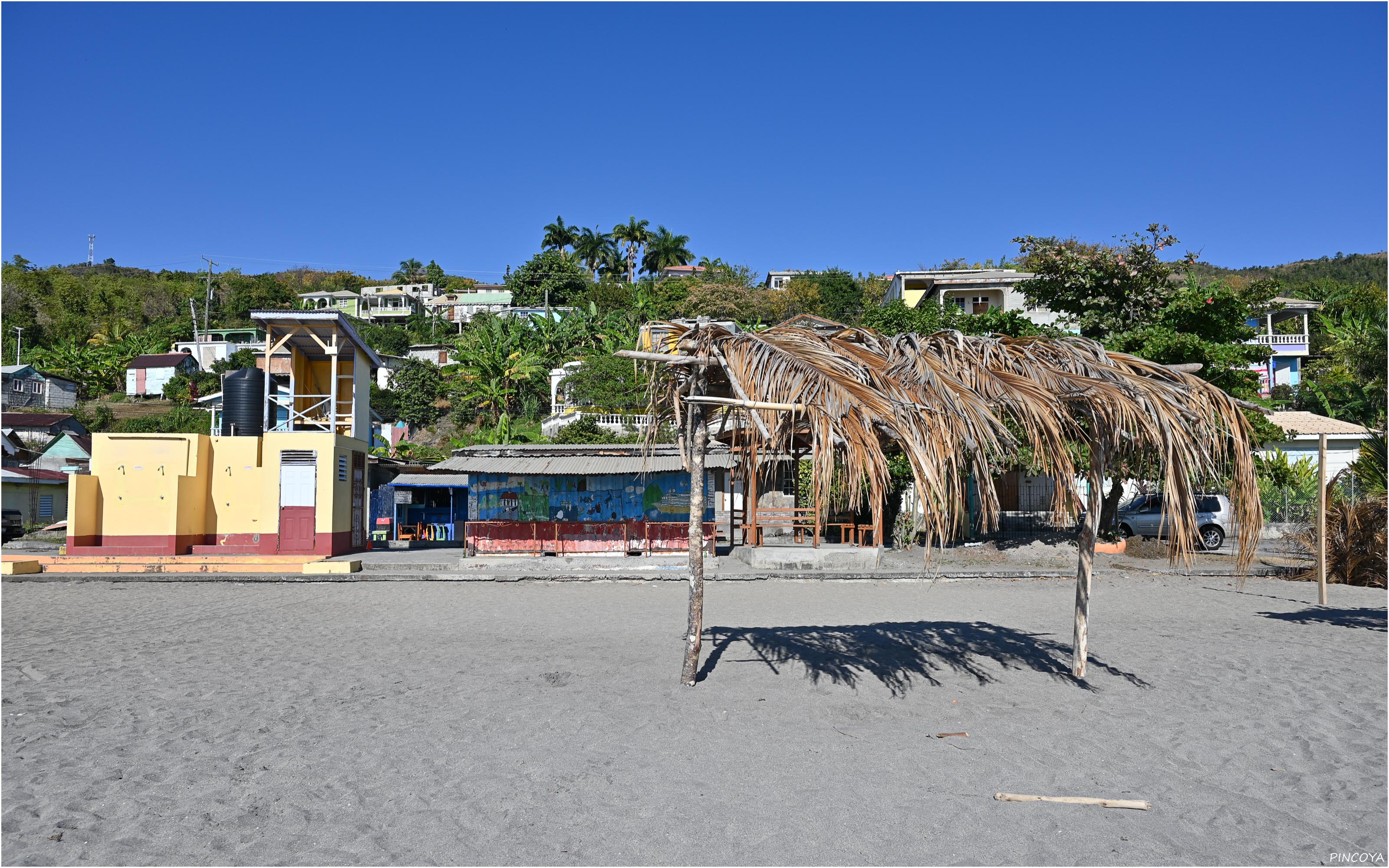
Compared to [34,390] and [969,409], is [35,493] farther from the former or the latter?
[969,409]

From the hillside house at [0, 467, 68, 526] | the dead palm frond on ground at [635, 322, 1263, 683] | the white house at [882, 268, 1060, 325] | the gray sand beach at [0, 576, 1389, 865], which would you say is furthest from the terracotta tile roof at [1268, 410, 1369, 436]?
the hillside house at [0, 467, 68, 526]

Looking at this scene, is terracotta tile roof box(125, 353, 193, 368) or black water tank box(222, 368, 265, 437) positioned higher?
terracotta tile roof box(125, 353, 193, 368)

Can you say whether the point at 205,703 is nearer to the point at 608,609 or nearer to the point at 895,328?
the point at 608,609

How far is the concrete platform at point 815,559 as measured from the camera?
16859 millimetres

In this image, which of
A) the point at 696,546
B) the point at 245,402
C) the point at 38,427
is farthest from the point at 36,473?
the point at 696,546

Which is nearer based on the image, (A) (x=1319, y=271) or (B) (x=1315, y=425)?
(B) (x=1315, y=425)

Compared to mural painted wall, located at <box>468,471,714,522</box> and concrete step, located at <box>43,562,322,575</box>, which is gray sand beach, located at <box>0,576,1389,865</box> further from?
mural painted wall, located at <box>468,471,714,522</box>

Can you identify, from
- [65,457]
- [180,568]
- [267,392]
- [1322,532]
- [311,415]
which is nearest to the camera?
→ [1322,532]

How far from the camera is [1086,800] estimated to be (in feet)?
14.4

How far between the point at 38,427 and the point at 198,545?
30069mm

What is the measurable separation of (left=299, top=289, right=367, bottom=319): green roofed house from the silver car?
244 ft

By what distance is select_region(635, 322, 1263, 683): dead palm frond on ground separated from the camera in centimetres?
543

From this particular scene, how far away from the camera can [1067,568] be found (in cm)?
1673

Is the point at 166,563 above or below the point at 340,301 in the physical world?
below
